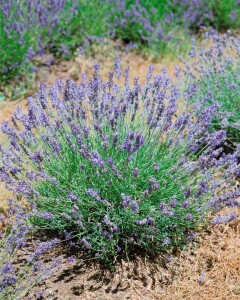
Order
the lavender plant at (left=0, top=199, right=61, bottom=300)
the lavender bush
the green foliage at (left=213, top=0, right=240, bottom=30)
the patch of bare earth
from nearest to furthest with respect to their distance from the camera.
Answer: the lavender plant at (left=0, top=199, right=61, bottom=300), the patch of bare earth, the lavender bush, the green foliage at (left=213, top=0, right=240, bottom=30)

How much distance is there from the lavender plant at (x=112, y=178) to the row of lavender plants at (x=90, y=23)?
7.28ft

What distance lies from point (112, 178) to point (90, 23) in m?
3.52

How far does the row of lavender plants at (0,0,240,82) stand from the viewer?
5129 mm

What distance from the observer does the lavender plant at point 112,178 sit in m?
2.74

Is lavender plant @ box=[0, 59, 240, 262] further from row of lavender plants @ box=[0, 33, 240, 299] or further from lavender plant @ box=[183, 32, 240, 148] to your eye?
lavender plant @ box=[183, 32, 240, 148]

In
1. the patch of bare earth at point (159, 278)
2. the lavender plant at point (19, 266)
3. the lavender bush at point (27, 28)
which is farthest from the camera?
the lavender bush at point (27, 28)

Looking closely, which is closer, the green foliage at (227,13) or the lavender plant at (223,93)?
the lavender plant at (223,93)

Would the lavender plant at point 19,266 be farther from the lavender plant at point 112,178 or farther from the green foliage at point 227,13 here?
the green foliage at point 227,13

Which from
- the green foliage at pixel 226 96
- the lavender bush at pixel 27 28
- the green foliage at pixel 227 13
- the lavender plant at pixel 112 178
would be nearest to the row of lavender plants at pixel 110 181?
the lavender plant at pixel 112 178

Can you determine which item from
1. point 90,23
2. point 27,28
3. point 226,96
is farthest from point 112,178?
point 90,23

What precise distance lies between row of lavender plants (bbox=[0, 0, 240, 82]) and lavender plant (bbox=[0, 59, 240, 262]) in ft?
7.28

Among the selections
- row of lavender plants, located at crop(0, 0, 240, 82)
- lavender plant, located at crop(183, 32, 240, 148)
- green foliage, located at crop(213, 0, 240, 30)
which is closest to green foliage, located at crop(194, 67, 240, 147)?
lavender plant, located at crop(183, 32, 240, 148)

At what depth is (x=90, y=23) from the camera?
584 centimetres

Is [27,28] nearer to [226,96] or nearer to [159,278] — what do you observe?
[226,96]
